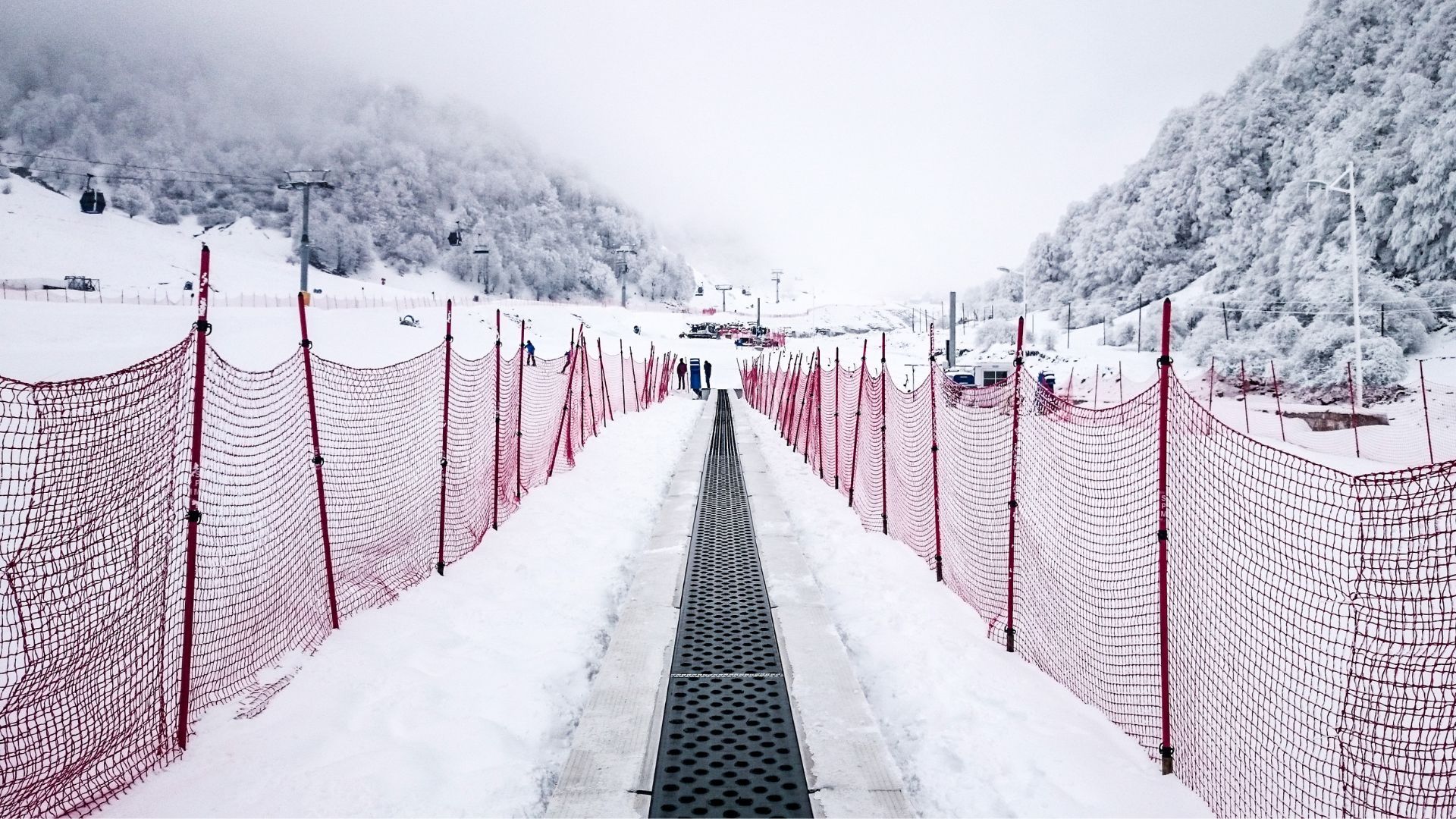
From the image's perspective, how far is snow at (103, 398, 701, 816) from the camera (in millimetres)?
3006

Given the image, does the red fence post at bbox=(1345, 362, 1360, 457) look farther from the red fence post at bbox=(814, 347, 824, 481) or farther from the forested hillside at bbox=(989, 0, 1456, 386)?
the red fence post at bbox=(814, 347, 824, 481)

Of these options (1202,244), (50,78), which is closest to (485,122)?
(50,78)

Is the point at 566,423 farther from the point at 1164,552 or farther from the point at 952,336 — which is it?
the point at 952,336

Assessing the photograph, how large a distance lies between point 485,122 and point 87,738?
609 ft

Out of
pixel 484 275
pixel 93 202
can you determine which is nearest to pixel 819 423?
pixel 93 202

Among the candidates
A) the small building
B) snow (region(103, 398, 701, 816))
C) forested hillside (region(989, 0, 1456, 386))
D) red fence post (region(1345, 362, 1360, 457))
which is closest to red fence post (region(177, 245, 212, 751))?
snow (region(103, 398, 701, 816))

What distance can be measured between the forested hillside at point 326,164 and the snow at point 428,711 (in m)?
115

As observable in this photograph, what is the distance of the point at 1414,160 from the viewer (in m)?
33.6

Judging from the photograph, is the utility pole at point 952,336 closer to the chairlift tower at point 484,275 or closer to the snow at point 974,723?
the snow at point 974,723

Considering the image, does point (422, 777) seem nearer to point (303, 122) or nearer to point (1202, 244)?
point (1202, 244)

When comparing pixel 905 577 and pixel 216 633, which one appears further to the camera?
pixel 905 577

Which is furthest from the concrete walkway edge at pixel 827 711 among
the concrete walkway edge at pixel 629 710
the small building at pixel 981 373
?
the small building at pixel 981 373

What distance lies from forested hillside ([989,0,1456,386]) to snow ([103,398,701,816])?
1277 inches

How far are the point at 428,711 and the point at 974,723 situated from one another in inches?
112
